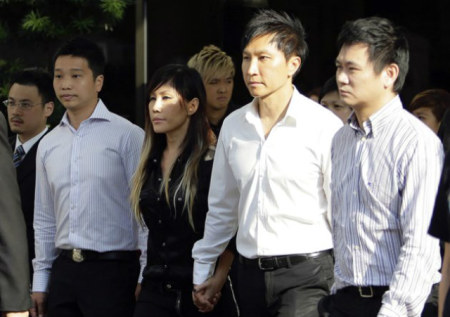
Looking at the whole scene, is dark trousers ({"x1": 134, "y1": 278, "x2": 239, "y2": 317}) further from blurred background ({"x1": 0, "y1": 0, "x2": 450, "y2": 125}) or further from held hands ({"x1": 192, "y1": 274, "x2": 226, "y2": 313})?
blurred background ({"x1": 0, "y1": 0, "x2": 450, "y2": 125})

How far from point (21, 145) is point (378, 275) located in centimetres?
341

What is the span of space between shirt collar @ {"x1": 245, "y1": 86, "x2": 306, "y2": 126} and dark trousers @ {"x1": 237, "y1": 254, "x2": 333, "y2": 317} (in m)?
0.68

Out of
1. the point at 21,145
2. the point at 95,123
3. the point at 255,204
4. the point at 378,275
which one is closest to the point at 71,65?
the point at 95,123

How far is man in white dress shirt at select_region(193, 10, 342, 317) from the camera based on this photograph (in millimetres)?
4344

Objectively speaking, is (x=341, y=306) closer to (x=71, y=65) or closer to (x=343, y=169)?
(x=343, y=169)

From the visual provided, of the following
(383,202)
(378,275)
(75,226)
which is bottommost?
(75,226)

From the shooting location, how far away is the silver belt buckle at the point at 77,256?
5.38 m

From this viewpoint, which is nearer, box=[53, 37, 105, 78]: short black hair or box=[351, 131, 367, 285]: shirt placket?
box=[351, 131, 367, 285]: shirt placket

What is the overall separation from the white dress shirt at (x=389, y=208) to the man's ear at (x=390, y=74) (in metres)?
0.07

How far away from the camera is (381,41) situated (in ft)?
12.7

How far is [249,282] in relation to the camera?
4.42 m

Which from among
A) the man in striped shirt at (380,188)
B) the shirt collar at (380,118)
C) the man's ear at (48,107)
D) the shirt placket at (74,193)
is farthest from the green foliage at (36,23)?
the shirt collar at (380,118)

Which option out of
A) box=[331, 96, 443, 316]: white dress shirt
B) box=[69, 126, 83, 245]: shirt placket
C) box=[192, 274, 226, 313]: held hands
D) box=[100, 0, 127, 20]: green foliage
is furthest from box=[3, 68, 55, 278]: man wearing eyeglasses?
box=[331, 96, 443, 316]: white dress shirt

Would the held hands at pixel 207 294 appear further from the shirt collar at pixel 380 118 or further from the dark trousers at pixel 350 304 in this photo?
the shirt collar at pixel 380 118
